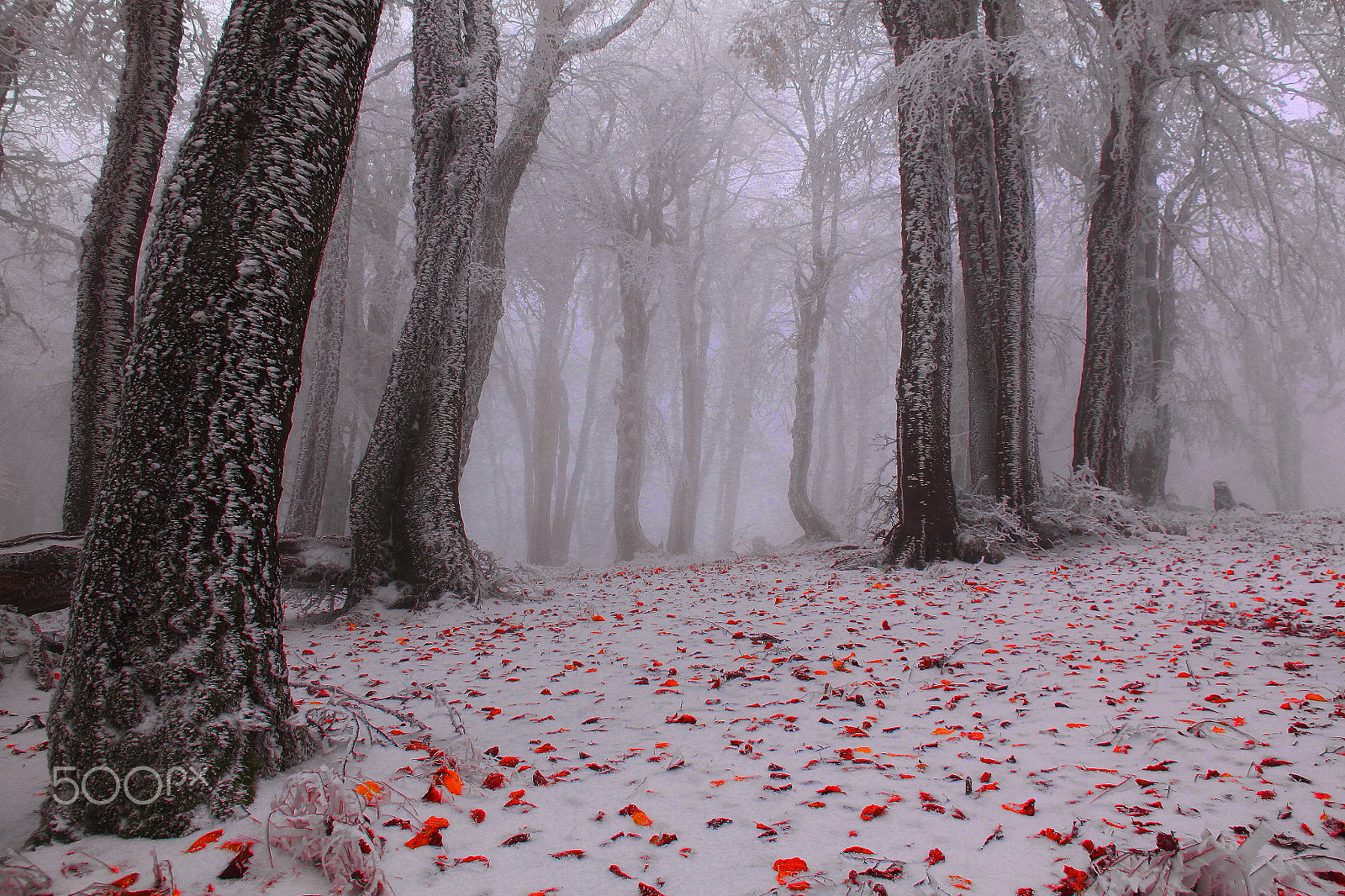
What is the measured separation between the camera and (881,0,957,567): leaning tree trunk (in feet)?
21.6

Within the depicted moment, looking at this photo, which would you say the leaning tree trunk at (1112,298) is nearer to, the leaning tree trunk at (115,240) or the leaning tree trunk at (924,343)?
the leaning tree trunk at (924,343)

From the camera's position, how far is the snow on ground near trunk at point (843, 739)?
166cm

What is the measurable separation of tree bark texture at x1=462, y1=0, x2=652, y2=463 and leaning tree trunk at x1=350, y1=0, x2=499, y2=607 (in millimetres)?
1891

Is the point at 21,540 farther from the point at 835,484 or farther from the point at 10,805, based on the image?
the point at 835,484

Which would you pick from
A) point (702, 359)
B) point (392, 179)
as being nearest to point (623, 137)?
point (392, 179)

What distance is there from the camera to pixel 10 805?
6.47 feet

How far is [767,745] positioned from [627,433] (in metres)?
10.8

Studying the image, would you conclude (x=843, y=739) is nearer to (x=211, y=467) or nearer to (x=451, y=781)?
(x=451, y=781)

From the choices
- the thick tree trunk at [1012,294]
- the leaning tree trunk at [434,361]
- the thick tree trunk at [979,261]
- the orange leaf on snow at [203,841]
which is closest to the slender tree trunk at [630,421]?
the thick tree trunk at [979,261]

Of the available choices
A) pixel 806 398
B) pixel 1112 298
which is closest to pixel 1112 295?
pixel 1112 298

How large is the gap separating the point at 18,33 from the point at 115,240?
2.36 meters

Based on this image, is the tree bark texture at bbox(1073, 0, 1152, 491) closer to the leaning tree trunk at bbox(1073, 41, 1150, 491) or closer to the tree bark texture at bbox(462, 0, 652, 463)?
the leaning tree trunk at bbox(1073, 41, 1150, 491)

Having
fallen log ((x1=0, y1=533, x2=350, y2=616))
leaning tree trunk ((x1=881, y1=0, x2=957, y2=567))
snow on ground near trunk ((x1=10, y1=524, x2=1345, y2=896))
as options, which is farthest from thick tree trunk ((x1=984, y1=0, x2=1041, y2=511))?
fallen log ((x1=0, y1=533, x2=350, y2=616))

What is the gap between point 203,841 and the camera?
1.69m
